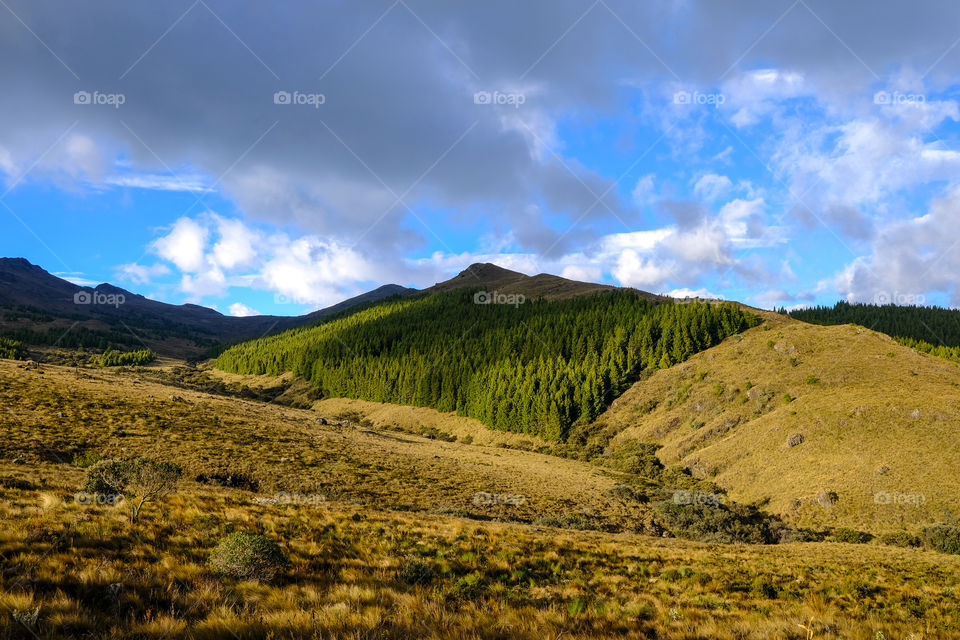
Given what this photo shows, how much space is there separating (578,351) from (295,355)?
100 metres

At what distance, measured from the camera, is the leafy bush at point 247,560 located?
867 centimetres

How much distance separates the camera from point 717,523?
3000cm

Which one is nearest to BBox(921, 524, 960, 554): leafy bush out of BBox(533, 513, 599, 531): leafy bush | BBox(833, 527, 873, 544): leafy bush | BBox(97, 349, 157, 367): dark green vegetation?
BBox(833, 527, 873, 544): leafy bush

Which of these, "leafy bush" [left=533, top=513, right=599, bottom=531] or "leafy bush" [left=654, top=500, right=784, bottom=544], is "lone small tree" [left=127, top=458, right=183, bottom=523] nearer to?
"leafy bush" [left=533, top=513, right=599, bottom=531]

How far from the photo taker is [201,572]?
28.0 feet

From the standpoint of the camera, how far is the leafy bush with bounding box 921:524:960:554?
25.3 meters

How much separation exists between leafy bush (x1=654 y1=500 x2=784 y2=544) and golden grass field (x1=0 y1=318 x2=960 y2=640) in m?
2.25

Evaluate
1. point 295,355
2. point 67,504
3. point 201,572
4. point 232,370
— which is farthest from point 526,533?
point 232,370

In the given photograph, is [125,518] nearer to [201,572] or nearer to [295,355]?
[201,572]

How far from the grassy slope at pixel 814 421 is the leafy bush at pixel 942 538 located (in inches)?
107

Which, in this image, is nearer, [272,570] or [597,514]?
[272,570]

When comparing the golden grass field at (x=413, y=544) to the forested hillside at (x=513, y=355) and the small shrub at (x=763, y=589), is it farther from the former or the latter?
the forested hillside at (x=513, y=355)

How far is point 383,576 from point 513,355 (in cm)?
8838

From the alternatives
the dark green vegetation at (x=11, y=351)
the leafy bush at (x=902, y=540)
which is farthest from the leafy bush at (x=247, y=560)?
the dark green vegetation at (x=11, y=351)
